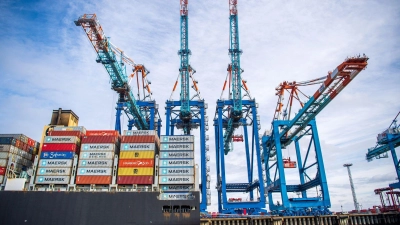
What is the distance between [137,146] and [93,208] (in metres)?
8.03

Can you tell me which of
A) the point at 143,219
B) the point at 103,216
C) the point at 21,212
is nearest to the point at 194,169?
the point at 143,219

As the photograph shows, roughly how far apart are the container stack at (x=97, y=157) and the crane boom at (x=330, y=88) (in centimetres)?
2513

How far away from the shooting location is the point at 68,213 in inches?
1169

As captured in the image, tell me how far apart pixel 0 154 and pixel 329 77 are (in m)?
38.8

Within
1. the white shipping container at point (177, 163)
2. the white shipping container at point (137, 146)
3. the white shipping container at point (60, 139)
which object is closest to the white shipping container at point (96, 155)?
the white shipping container at point (137, 146)

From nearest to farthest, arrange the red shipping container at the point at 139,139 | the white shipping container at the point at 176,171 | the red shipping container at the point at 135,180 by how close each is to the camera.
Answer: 1. the red shipping container at the point at 135,180
2. the white shipping container at the point at 176,171
3. the red shipping container at the point at 139,139

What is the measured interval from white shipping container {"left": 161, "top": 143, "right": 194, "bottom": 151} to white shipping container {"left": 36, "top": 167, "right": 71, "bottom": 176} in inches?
429

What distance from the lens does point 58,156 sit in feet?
108

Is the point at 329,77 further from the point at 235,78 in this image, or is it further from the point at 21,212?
the point at 21,212

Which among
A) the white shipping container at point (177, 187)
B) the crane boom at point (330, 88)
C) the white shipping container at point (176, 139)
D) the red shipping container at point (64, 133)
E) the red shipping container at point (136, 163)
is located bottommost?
the white shipping container at point (177, 187)

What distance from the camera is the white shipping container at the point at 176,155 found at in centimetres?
3361

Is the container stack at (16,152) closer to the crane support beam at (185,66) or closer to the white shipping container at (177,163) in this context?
the white shipping container at (177,163)

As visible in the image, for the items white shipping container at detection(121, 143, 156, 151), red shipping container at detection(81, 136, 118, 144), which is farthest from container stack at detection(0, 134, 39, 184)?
white shipping container at detection(121, 143, 156, 151)

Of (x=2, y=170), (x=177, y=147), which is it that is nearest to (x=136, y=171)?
(x=177, y=147)
